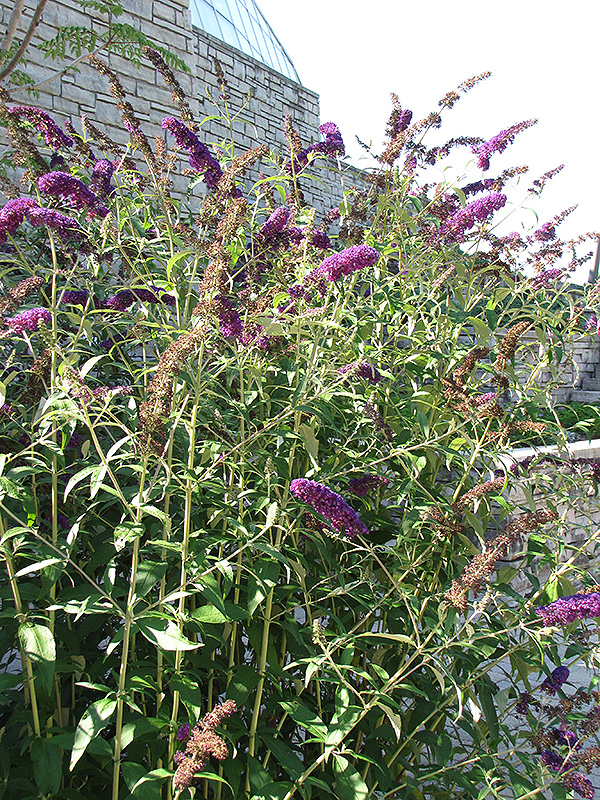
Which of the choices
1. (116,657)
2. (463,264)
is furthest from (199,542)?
(463,264)

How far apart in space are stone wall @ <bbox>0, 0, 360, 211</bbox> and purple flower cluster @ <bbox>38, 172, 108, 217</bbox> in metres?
2.79

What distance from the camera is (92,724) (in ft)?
3.96

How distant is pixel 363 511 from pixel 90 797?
1022mm

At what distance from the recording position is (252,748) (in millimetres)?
1448

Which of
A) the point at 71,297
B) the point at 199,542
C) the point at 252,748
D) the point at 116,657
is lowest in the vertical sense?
the point at 252,748

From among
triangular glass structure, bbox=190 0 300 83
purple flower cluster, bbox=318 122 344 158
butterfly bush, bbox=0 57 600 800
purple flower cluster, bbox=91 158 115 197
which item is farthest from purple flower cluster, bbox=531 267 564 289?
triangular glass structure, bbox=190 0 300 83

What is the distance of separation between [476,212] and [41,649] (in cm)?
157

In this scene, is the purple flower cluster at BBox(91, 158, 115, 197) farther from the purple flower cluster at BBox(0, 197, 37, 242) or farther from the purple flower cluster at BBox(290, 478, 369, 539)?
the purple flower cluster at BBox(290, 478, 369, 539)

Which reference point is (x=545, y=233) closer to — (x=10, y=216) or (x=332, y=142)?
(x=332, y=142)

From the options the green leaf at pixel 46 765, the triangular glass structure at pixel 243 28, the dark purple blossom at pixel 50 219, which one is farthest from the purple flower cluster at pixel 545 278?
the triangular glass structure at pixel 243 28

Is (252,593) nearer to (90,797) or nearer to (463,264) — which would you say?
(90,797)

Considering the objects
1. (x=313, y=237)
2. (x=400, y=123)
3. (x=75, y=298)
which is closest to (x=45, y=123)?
(x=75, y=298)

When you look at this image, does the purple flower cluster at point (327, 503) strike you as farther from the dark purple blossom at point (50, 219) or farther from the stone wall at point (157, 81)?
the stone wall at point (157, 81)

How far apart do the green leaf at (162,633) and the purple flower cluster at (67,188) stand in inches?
36.7
